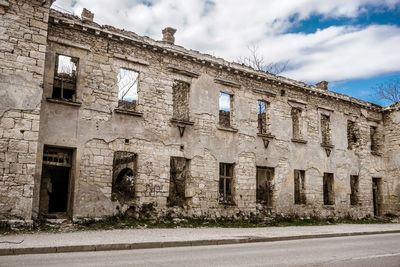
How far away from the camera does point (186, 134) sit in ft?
48.6

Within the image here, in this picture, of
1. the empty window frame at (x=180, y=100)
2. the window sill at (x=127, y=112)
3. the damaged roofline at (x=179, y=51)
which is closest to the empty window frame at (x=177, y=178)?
the empty window frame at (x=180, y=100)

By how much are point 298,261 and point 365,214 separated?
16.0 metres

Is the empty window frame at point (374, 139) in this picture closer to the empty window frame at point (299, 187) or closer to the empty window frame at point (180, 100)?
the empty window frame at point (299, 187)

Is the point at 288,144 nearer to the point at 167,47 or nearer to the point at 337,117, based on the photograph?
the point at 337,117

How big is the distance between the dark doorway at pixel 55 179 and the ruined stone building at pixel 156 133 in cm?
4

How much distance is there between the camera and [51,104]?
11.9 m

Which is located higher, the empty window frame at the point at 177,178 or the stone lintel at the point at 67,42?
the stone lintel at the point at 67,42

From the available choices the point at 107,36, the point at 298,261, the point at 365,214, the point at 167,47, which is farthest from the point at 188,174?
the point at 365,214

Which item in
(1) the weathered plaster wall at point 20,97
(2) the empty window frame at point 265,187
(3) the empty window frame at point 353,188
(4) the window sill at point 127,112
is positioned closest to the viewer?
(1) the weathered plaster wall at point 20,97

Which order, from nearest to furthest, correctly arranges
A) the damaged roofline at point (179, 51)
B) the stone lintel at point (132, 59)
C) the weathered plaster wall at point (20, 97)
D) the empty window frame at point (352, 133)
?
the weathered plaster wall at point (20, 97) < the damaged roofline at point (179, 51) < the stone lintel at point (132, 59) < the empty window frame at point (352, 133)

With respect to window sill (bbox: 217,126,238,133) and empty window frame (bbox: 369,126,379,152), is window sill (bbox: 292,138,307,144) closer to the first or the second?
window sill (bbox: 217,126,238,133)

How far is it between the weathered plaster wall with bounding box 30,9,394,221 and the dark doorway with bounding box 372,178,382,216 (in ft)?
5.48

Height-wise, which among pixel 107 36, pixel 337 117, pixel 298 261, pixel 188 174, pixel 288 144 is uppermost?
pixel 107 36

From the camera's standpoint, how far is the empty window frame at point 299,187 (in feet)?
60.3
